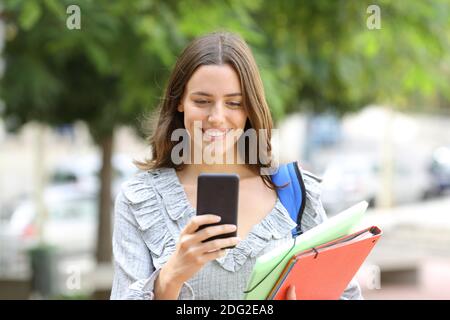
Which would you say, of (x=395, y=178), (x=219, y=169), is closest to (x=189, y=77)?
(x=219, y=169)

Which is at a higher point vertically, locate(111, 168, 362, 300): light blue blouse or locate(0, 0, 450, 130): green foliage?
locate(0, 0, 450, 130): green foliage

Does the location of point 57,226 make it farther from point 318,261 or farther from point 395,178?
point 318,261

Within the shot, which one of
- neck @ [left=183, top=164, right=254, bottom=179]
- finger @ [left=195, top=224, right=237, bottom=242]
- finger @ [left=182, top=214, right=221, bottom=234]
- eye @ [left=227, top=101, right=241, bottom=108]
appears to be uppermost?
eye @ [left=227, top=101, right=241, bottom=108]

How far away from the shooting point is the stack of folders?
1384 millimetres

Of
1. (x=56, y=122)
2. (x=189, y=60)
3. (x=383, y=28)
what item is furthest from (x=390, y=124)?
(x=189, y=60)

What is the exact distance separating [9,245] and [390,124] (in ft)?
29.0

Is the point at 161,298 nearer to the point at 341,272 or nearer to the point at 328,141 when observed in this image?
the point at 341,272

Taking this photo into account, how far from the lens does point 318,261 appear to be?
1.44 metres

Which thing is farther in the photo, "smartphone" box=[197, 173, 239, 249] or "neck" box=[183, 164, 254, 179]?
"neck" box=[183, 164, 254, 179]

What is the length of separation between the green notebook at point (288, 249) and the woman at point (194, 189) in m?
0.17

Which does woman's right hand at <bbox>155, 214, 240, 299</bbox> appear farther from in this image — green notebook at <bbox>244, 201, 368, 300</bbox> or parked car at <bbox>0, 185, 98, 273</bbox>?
parked car at <bbox>0, 185, 98, 273</bbox>

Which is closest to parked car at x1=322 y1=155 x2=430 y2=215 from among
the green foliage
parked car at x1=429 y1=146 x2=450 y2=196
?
parked car at x1=429 y1=146 x2=450 y2=196

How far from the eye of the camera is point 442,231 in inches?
590

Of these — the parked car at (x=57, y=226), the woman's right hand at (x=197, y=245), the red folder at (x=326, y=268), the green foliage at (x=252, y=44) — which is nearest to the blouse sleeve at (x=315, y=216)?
the red folder at (x=326, y=268)
